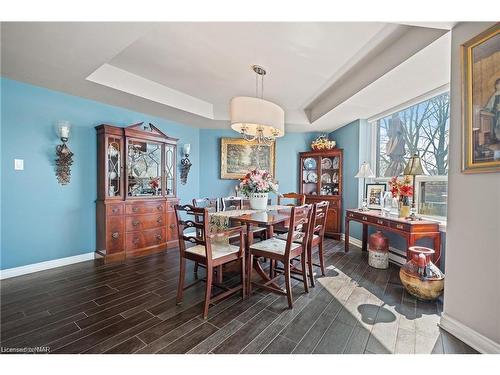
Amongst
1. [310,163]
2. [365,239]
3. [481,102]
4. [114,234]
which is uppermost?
[481,102]

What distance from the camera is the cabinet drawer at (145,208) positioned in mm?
3305

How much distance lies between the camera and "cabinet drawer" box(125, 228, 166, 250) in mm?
3277

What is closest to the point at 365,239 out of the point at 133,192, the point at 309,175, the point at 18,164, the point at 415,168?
the point at 415,168

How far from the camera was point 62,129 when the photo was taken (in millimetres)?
2812

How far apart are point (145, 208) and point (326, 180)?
349cm

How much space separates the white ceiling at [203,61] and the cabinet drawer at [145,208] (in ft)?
5.03

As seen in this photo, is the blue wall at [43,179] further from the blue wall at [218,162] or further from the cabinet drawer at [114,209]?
the blue wall at [218,162]

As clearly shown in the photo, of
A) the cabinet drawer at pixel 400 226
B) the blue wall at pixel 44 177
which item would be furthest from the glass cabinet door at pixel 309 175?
the blue wall at pixel 44 177

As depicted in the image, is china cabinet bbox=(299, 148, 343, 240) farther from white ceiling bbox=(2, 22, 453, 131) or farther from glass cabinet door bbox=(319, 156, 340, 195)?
white ceiling bbox=(2, 22, 453, 131)

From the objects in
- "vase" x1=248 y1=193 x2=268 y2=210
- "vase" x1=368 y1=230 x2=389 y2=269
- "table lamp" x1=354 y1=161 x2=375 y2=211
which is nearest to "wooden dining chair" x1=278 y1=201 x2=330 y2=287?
"vase" x1=248 y1=193 x2=268 y2=210

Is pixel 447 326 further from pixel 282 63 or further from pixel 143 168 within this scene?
pixel 143 168

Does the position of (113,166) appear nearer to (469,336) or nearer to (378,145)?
(469,336)
